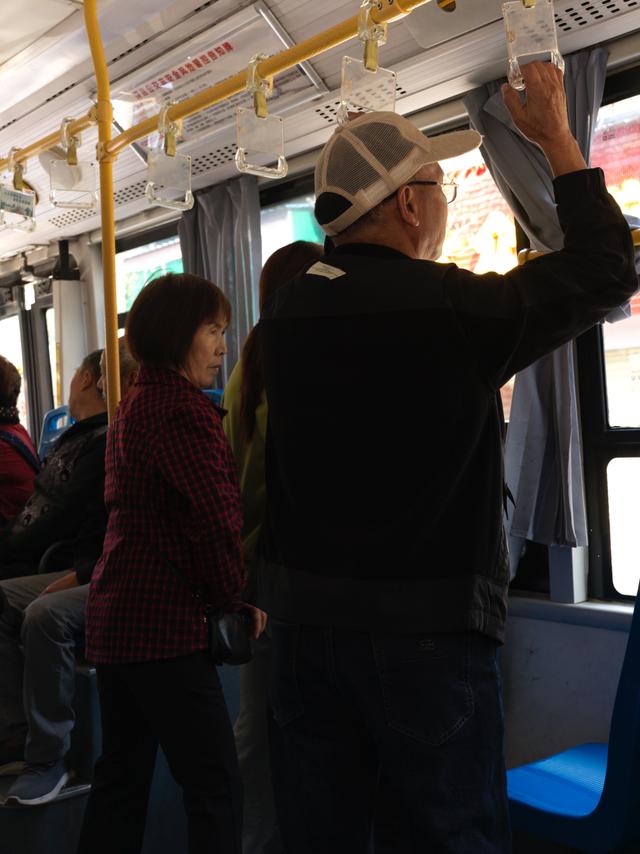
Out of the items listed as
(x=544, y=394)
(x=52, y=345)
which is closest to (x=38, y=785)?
(x=544, y=394)

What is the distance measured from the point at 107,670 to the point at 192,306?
2.60 feet

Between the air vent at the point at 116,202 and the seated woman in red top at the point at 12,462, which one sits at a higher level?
the air vent at the point at 116,202

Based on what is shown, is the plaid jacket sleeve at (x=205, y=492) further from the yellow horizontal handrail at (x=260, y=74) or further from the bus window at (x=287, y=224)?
the bus window at (x=287, y=224)

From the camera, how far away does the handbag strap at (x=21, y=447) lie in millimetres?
3424

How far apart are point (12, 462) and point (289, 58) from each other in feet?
6.69

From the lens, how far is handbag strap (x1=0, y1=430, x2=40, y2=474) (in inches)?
135

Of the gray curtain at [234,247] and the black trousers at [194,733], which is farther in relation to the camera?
the gray curtain at [234,247]

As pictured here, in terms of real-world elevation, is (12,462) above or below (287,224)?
below

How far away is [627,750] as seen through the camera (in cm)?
173

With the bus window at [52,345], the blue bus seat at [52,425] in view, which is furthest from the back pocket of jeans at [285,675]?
the bus window at [52,345]

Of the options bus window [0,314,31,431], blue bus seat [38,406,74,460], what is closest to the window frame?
blue bus seat [38,406,74,460]

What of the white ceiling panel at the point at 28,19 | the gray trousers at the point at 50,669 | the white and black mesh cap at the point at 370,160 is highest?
the white ceiling panel at the point at 28,19

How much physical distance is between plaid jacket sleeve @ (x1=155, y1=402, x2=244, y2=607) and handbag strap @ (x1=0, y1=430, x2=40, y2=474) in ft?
6.21

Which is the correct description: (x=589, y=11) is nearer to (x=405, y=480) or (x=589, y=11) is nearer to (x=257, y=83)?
(x=257, y=83)
